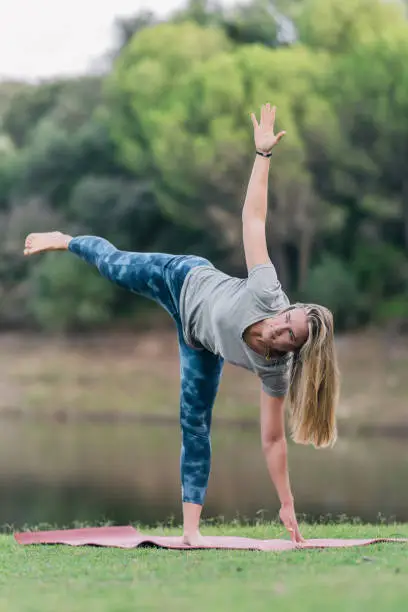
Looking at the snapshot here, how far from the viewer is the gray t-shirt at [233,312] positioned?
6.44 meters

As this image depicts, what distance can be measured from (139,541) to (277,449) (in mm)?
1037

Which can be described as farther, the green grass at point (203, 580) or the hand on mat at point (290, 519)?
the hand on mat at point (290, 519)

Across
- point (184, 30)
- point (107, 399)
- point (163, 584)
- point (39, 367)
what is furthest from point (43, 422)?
point (163, 584)

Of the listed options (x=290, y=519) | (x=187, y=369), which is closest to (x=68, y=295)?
(x=187, y=369)

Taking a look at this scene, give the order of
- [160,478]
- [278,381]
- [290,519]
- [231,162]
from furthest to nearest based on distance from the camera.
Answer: [231,162] < [160,478] < [290,519] < [278,381]

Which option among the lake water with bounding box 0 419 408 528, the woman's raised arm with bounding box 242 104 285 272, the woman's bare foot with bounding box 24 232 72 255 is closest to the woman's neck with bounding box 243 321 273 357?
the woman's raised arm with bounding box 242 104 285 272

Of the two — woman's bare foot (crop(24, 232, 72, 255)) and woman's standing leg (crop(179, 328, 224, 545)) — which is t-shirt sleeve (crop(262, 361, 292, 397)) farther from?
woman's bare foot (crop(24, 232, 72, 255))

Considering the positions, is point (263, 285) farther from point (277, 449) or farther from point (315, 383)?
point (277, 449)

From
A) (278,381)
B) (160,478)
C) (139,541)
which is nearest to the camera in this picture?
(278,381)

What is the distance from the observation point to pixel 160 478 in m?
18.5

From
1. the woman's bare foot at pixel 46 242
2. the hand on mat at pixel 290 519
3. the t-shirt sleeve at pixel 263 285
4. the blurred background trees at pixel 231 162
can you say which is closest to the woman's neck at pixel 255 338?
the t-shirt sleeve at pixel 263 285

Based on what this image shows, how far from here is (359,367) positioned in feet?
107

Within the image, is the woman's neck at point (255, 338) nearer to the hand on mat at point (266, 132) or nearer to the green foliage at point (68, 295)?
the hand on mat at point (266, 132)

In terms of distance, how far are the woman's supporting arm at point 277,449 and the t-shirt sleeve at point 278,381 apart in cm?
6
